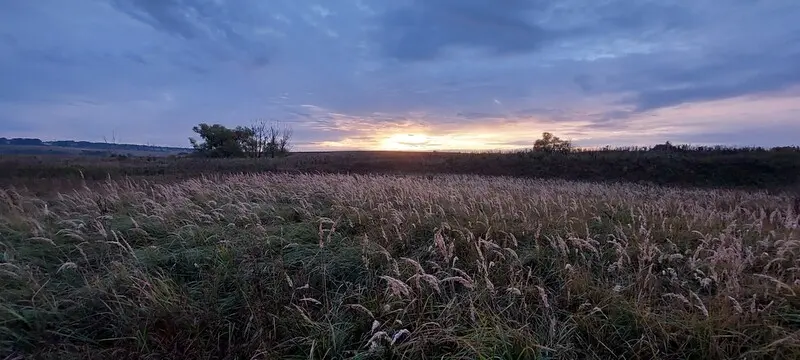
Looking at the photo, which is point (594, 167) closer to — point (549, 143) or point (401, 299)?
point (549, 143)

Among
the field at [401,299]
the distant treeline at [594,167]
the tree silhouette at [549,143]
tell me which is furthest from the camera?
the tree silhouette at [549,143]

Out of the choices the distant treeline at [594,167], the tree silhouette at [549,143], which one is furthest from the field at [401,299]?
the tree silhouette at [549,143]

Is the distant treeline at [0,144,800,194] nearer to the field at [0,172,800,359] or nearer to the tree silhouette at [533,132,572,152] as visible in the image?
the tree silhouette at [533,132,572,152]

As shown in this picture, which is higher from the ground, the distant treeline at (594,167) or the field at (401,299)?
the distant treeline at (594,167)

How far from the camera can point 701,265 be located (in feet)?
12.9

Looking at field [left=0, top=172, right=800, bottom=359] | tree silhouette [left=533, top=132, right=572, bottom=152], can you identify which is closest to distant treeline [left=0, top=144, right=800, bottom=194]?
tree silhouette [left=533, top=132, right=572, bottom=152]

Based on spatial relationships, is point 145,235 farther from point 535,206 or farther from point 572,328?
point 535,206

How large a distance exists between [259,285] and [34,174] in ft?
93.2

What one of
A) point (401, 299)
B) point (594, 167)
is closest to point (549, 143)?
point (594, 167)

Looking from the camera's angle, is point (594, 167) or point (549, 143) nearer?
point (594, 167)

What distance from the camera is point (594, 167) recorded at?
29.2 m

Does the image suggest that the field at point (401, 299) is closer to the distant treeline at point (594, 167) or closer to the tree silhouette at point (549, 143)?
the distant treeline at point (594, 167)

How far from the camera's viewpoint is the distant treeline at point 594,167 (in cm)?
2383

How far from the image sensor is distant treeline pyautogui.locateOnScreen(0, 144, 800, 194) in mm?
23831
